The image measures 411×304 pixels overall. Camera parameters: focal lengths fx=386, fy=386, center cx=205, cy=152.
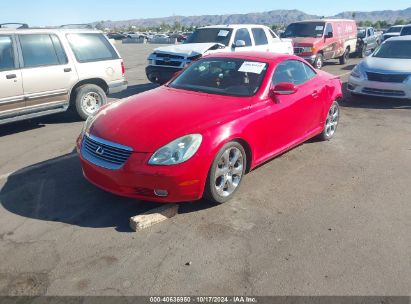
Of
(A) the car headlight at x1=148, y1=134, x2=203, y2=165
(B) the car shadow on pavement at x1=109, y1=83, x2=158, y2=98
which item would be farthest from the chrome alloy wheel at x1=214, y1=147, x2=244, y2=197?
(B) the car shadow on pavement at x1=109, y1=83, x2=158, y2=98

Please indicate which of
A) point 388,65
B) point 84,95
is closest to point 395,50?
point 388,65

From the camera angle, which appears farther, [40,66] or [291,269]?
[40,66]

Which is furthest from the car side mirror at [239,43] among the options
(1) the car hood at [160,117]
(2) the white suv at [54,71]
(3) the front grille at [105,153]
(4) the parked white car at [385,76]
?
(3) the front grille at [105,153]

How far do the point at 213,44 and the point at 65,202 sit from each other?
25.0 ft

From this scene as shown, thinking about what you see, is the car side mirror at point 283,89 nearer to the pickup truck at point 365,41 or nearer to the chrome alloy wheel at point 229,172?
the chrome alloy wheel at point 229,172

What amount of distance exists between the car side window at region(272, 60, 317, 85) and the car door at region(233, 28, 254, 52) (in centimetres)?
584

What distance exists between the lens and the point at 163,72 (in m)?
10.3

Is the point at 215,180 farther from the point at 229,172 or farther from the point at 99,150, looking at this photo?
the point at 99,150

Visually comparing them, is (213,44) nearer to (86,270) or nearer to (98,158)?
(98,158)

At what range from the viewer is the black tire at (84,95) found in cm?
760

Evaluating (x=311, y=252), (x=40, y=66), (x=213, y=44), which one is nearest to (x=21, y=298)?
(x=311, y=252)

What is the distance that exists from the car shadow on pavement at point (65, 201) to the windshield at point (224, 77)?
5.72 ft

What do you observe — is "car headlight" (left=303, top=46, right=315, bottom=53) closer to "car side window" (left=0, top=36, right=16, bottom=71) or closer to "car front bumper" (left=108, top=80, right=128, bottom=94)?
"car front bumper" (left=108, top=80, right=128, bottom=94)

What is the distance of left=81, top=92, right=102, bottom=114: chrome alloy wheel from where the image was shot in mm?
7785
